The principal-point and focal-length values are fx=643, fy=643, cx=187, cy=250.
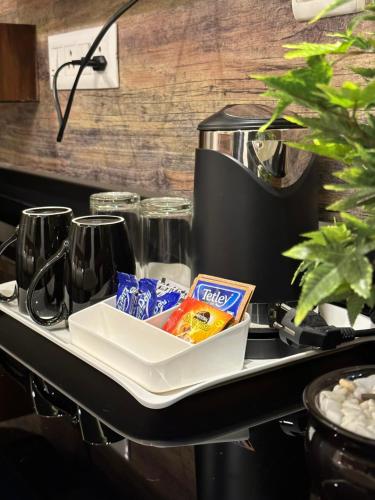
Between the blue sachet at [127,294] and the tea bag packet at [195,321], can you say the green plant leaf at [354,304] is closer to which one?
the tea bag packet at [195,321]

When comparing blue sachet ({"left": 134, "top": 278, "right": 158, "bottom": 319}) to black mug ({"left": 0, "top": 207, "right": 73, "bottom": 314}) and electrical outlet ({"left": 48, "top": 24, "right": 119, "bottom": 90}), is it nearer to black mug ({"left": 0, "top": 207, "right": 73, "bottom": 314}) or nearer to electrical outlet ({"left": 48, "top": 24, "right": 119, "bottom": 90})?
black mug ({"left": 0, "top": 207, "right": 73, "bottom": 314})

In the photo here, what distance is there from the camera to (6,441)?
56cm

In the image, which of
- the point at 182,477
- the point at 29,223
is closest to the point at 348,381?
the point at 182,477

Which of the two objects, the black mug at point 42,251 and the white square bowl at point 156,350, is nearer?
the white square bowl at point 156,350

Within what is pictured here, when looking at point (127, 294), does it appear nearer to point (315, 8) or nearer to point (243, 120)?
point (243, 120)

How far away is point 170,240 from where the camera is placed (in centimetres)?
83

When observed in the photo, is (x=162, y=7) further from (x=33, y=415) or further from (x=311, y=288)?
(x=311, y=288)

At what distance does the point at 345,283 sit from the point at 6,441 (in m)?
0.35

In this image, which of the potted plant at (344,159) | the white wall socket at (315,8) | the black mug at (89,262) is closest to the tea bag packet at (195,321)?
the black mug at (89,262)

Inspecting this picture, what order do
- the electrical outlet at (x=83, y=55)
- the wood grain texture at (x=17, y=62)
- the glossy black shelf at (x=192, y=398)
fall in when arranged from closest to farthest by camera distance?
the glossy black shelf at (x=192, y=398) < the electrical outlet at (x=83, y=55) < the wood grain texture at (x=17, y=62)

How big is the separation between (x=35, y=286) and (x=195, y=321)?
9.3 inches

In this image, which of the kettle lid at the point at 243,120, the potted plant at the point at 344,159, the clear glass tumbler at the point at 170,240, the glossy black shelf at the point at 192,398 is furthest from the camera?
the clear glass tumbler at the point at 170,240

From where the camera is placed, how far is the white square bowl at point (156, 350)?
23.1 inches

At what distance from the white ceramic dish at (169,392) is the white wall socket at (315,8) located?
1.17ft
